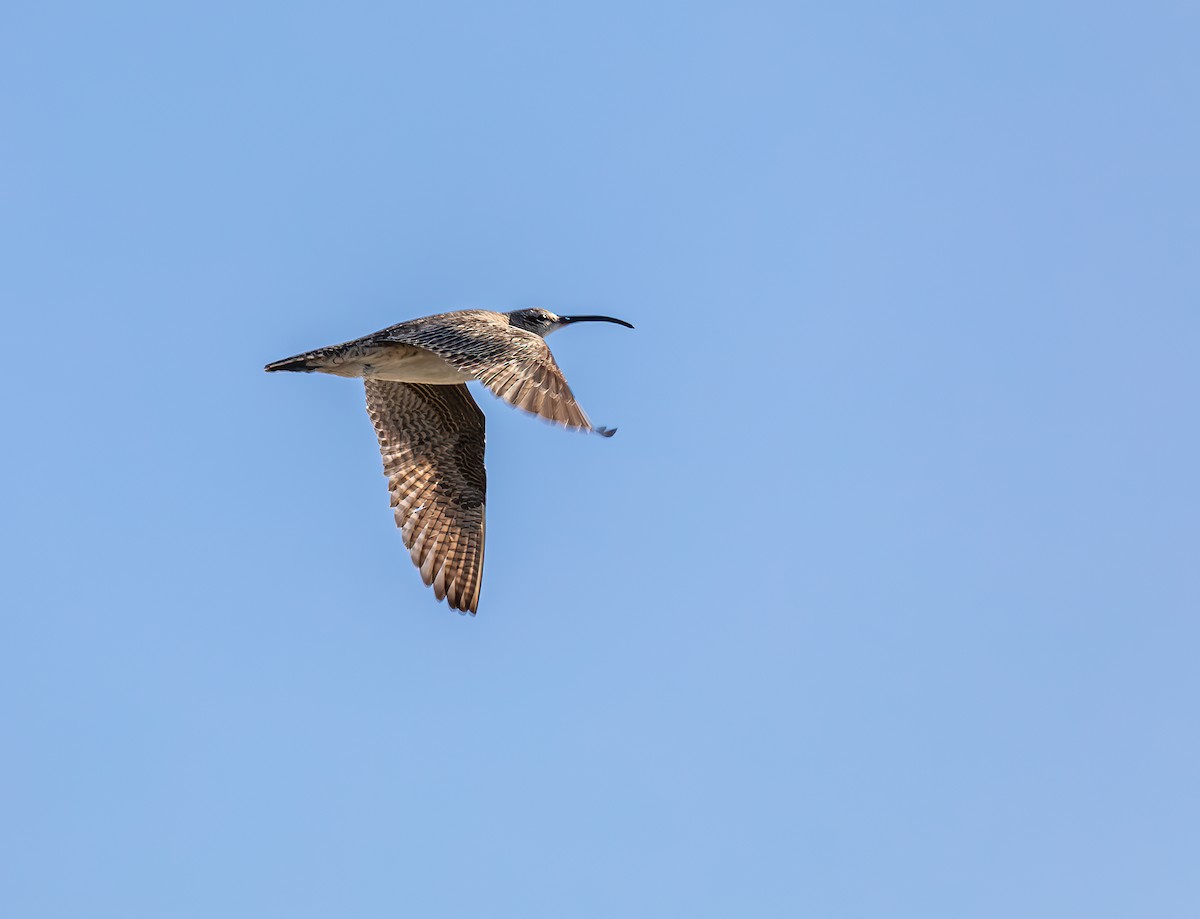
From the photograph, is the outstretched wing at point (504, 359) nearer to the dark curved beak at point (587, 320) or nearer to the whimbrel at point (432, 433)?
the whimbrel at point (432, 433)

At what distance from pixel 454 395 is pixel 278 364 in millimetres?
3759

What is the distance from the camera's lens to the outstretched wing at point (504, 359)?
1997cm

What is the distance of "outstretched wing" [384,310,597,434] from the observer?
65.5ft

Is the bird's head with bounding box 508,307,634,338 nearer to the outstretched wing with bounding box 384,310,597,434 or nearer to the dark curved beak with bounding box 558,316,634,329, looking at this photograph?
the dark curved beak with bounding box 558,316,634,329

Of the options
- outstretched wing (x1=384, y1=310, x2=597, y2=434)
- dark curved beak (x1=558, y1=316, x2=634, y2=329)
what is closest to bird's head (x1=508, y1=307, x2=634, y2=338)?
dark curved beak (x1=558, y1=316, x2=634, y2=329)

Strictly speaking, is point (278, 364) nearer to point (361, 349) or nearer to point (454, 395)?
point (361, 349)

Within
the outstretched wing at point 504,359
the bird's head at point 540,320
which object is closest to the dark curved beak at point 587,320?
the bird's head at point 540,320

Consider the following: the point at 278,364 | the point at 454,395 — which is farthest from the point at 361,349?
the point at 454,395

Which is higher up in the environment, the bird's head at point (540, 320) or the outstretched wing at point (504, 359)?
the bird's head at point (540, 320)

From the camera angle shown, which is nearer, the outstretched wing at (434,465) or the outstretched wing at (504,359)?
the outstretched wing at (504,359)

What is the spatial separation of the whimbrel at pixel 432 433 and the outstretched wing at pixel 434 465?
0.06 feet

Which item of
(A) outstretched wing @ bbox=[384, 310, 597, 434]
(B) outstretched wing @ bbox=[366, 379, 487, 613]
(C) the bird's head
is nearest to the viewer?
(A) outstretched wing @ bbox=[384, 310, 597, 434]

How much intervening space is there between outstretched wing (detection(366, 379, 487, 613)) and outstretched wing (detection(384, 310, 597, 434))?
2.67 m

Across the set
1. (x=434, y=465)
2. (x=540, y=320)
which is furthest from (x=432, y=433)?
(x=540, y=320)
